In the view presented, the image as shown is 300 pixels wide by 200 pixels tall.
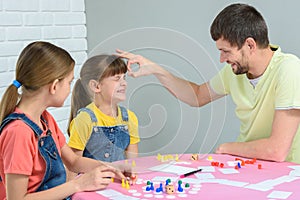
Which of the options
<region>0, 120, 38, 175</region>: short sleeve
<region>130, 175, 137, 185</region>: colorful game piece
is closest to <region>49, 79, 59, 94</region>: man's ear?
<region>0, 120, 38, 175</region>: short sleeve

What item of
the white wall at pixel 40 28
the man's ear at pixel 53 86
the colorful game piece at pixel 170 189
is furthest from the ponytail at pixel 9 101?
the white wall at pixel 40 28

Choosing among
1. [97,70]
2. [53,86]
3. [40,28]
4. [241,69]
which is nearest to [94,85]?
[97,70]

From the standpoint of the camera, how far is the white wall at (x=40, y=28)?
2.63m

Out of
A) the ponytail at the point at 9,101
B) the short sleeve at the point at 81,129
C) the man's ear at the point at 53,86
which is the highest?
the man's ear at the point at 53,86

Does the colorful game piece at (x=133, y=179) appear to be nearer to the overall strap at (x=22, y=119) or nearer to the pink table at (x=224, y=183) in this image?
the pink table at (x=224, y=183)

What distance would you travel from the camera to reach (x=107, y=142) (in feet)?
6.11

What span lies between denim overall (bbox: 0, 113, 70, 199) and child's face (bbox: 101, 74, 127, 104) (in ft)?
0.71

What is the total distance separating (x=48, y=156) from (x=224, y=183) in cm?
52

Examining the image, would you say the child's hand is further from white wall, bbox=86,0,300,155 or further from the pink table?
white wall, bbox=86,0,300,155

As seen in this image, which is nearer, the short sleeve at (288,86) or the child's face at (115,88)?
the child's face at (115,88)

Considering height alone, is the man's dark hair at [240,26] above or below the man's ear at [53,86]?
above

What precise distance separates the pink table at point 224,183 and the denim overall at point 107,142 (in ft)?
0.29

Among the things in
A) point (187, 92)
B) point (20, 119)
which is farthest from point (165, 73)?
point (20, 119)

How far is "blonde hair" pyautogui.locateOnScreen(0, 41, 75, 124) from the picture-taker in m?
1.55
